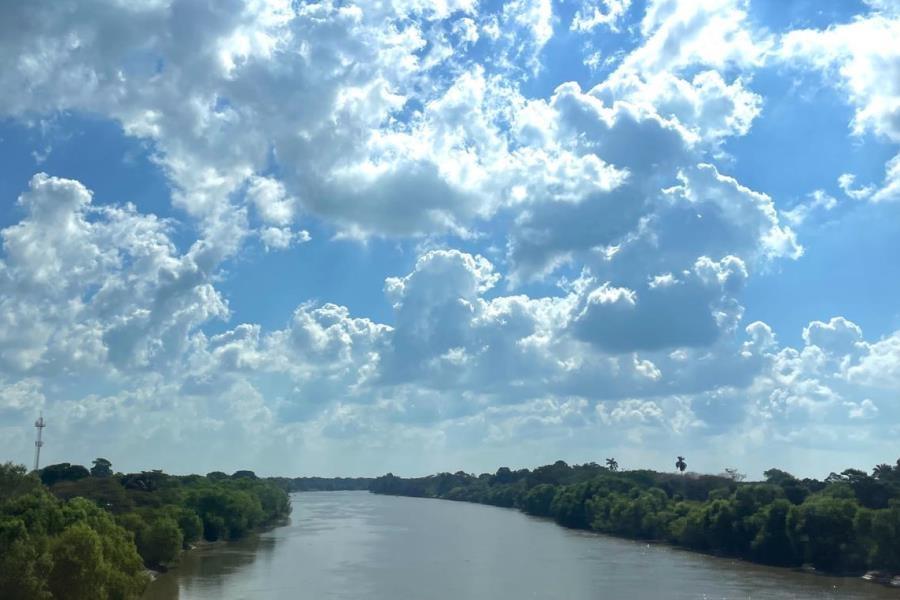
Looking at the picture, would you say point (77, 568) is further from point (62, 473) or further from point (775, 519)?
point (62, 473)

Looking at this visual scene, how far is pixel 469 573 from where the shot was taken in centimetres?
6688

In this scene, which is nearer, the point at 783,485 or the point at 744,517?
the point at 744,517

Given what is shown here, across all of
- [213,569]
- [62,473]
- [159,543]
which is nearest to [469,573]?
[213,569]

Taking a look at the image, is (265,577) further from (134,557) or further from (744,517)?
(744,517)

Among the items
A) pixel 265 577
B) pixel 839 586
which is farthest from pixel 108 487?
pixel 839 586

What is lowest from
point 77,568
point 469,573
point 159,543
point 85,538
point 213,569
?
point 213,569

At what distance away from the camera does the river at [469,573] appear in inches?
2217

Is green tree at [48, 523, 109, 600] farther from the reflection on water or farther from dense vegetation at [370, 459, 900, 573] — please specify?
dense vegetation at [370, 459, 900, 573]

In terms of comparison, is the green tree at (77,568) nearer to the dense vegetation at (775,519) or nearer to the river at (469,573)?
the river at (469,573)

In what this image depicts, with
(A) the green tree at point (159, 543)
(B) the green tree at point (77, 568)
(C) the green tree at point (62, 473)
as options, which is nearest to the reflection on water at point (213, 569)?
(A) the green tree at point (159, 543)

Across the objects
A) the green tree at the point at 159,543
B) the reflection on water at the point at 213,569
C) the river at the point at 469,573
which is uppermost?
the green tree at the point at 159,543

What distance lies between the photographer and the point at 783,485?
109m

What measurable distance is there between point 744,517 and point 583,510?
49.6 m

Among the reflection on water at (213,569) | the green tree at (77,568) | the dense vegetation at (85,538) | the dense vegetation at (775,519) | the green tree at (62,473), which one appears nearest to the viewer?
the dense vegetation at (85,538)
